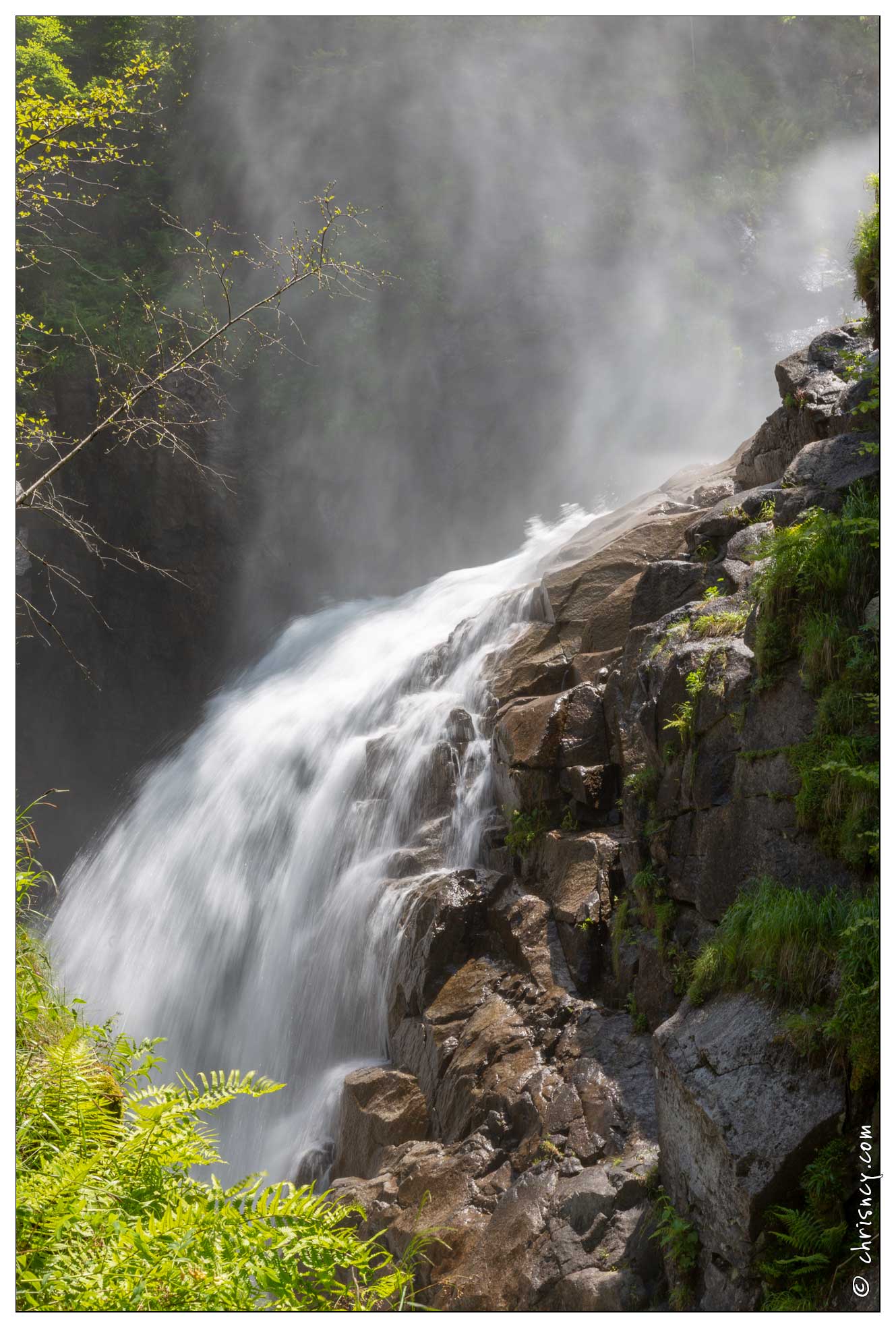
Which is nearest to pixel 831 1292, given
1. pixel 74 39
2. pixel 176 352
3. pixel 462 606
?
pixel 176 352

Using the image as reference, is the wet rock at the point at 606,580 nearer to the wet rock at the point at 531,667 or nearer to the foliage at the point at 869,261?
the wet rock at the point at 531,667

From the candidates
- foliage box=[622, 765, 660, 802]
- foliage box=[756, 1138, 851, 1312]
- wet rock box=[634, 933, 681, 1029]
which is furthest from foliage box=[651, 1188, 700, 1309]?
foliage box=[622, 765, 660, 802]

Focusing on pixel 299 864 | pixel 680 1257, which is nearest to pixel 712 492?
pixel 299 864

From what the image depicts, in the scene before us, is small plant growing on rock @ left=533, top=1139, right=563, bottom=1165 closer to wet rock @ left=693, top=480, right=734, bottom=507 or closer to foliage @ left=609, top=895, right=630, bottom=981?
foliage @ left=609, top=895, right=630, bottom=981

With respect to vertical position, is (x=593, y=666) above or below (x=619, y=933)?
above

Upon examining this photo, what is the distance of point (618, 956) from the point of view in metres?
5.71

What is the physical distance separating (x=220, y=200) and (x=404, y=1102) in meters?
20.7

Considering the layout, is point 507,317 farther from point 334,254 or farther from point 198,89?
point 198,89

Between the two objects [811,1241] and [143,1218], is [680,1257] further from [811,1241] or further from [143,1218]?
[143,1218]

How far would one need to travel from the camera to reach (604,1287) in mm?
4008

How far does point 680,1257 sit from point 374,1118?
3.10 meters

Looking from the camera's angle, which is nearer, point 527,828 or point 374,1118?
point 374,1118

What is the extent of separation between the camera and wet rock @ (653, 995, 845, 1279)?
10.8 feet

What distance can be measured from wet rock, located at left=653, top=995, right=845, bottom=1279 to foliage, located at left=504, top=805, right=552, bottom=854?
9.44 feet
